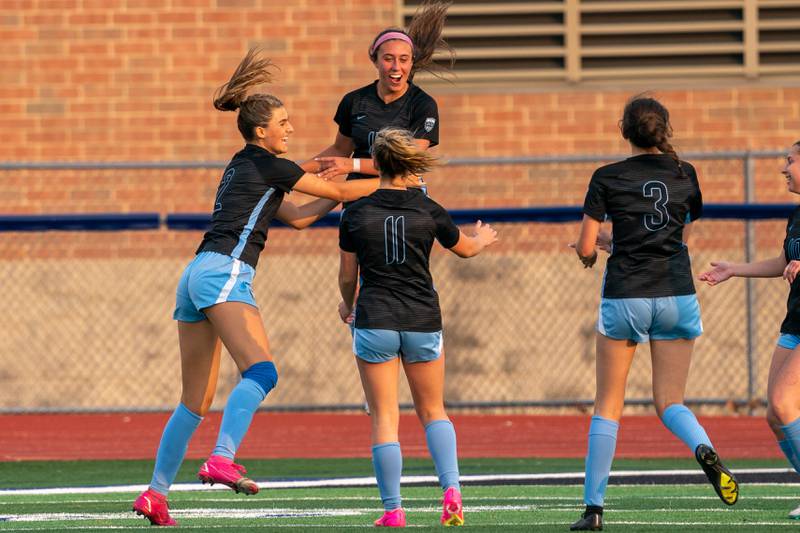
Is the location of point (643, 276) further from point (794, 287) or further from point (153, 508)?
point (153, 508)

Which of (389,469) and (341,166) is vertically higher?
(341,166)

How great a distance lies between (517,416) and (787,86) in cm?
450

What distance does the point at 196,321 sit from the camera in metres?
7.58

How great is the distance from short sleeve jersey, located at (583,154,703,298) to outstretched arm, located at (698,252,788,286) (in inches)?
12.1

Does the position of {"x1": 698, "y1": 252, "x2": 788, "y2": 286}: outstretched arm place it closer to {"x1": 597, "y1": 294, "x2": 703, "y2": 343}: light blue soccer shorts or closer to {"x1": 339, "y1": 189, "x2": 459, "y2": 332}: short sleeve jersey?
{"x1": 597, "y1": 294, "x2": 703, "y2": 343}: light blue soccer shorts

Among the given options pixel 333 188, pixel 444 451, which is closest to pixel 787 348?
pixel 444 451

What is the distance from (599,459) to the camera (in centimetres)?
702

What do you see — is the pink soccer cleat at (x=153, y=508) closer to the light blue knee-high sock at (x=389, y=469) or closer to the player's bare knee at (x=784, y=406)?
the light blue knee-high sock at (x=389, y=469)

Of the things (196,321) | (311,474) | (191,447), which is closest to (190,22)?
(191,447)

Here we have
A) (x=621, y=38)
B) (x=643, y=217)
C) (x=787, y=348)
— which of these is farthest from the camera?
(x=621, y=38)

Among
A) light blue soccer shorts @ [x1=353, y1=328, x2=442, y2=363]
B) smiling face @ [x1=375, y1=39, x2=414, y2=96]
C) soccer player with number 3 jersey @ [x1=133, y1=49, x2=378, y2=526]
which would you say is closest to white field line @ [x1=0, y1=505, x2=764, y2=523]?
soccer player with number 3 jersey @ [x1=133, y1=49, x2=378, y2=526]

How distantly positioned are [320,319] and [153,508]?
832cm

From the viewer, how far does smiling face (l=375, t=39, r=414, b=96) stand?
27.5ft

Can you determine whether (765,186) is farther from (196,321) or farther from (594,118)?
(196,321)
